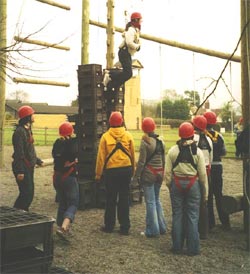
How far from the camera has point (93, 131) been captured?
9.50 metres

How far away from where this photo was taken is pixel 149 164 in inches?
280

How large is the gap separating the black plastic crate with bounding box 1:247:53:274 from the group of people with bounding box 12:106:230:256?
2.60 m

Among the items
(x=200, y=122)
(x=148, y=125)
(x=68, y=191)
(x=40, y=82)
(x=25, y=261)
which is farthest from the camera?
(x=40, y=82)

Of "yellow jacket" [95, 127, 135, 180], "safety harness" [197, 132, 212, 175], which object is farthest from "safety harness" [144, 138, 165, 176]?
"safety harness" [197, 132, 212, 175]

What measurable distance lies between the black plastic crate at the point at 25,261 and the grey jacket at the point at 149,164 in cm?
326

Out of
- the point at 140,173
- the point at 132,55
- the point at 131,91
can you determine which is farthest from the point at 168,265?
the point at 131,91

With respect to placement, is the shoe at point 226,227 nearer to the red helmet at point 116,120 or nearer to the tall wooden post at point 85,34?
the red helmet at point 116,120

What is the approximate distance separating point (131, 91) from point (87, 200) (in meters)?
30.6

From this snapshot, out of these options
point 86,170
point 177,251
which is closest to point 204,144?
point 177,251

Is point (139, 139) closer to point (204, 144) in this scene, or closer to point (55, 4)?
point (55, 4)

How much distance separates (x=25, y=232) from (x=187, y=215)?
9.58 ft

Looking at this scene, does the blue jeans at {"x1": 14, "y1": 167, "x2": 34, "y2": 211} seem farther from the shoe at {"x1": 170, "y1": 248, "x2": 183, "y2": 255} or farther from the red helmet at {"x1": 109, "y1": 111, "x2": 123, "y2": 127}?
the shoe at {"x1": 170, "y1": 248, "x2": 183, "y2": 255}

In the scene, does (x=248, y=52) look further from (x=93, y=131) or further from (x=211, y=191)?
(x=93, y=131)

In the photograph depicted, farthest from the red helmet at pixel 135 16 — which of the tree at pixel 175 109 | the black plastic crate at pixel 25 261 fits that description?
the tree at pixel 175 109
